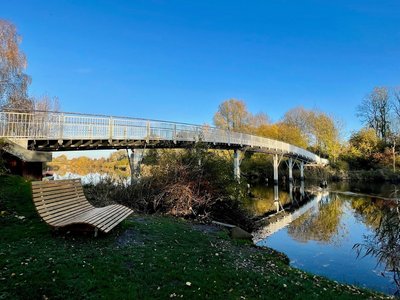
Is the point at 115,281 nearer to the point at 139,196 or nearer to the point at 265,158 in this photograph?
the point at 139,196

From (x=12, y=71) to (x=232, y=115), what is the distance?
107 feet

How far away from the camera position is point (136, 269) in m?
4.88

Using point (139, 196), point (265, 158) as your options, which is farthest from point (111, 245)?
point (265, 158)

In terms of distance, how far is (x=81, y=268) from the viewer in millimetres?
4629

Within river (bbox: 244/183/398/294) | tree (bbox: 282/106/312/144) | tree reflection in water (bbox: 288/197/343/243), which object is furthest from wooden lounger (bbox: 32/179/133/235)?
tree (bbox: 282/106/312/144)

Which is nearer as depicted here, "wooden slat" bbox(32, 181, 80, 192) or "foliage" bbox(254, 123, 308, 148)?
"wooden slat" bbox(32, 181, 80, 192)

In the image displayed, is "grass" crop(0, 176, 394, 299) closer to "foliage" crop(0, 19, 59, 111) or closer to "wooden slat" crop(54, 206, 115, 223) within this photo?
"wooden slat" crop(54, 206, 115, 223)

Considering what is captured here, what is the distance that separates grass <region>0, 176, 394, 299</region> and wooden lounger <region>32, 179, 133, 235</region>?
31 cm

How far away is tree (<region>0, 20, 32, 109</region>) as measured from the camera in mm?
25969

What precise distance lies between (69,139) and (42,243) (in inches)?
379

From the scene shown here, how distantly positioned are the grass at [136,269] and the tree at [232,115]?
44105 millimetres

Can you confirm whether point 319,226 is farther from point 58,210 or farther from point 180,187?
point 58,210

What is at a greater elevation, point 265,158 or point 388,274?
point 265,158

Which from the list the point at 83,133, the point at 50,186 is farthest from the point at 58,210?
the point at 83,133
